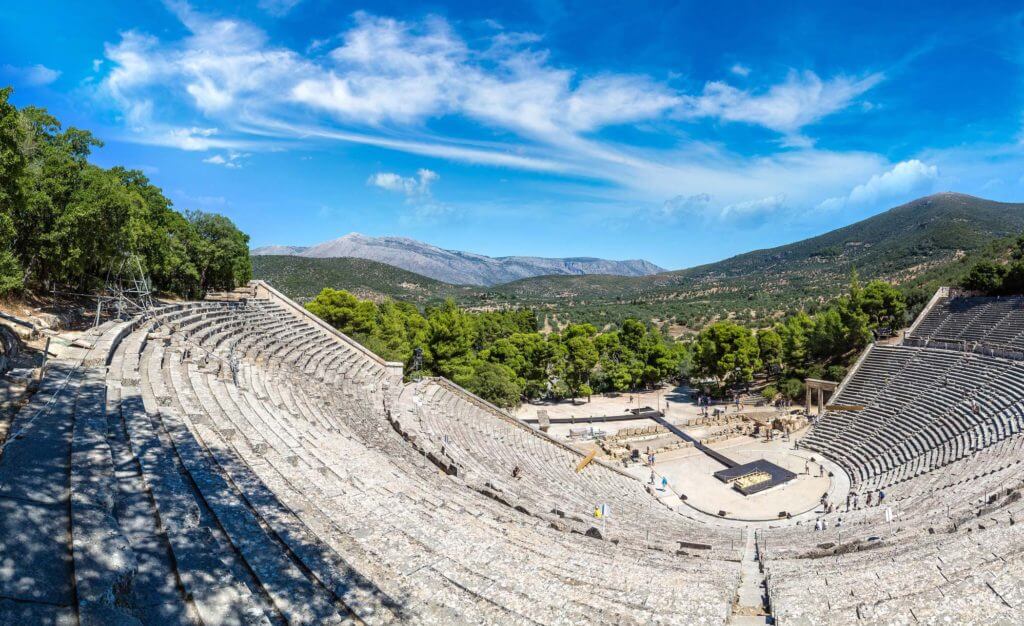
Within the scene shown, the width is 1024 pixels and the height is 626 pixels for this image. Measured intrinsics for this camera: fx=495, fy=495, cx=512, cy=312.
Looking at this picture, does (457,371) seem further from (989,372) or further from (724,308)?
(724,308)

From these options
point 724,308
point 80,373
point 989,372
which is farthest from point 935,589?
point 724,308

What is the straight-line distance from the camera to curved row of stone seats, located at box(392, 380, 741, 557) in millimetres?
13016

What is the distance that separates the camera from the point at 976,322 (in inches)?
1284

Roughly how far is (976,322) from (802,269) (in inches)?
3519

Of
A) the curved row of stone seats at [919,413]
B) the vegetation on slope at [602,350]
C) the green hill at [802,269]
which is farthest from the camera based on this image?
the green hill at [802,269]

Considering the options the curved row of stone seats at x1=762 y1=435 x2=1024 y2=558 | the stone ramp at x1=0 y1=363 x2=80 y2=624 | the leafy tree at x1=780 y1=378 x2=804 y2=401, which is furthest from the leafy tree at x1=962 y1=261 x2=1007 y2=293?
the stone ramp at x1=0 y1=363 x2=80 y2=624

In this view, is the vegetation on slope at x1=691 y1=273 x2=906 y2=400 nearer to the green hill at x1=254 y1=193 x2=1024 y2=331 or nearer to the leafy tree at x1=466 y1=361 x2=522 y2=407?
the leafy tree at x1=466 y1=361 x2=522 y2=407

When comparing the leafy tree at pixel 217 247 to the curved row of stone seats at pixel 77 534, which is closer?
the curved row of stone seats at pixel 77 534

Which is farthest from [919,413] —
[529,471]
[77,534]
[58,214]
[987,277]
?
[58,214]

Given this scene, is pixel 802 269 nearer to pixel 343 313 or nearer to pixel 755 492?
pixel 755 492

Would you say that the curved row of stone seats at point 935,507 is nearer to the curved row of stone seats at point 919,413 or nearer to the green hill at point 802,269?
the curved row of stone seats at point 919,413

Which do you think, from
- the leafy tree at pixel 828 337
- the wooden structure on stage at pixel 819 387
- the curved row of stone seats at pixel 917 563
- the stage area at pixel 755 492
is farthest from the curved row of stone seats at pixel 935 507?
the leafy tree at pixel 828 337

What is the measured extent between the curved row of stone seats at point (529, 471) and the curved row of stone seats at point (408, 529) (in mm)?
1986

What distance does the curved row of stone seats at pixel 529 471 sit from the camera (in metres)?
13.0
